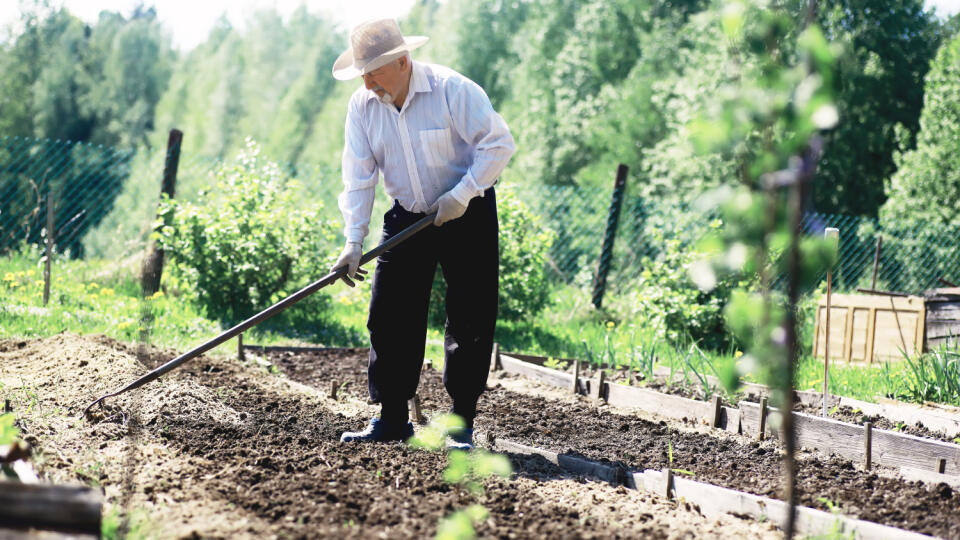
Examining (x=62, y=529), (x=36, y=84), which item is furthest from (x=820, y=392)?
(x=36, y=84)

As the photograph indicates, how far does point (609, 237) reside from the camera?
8.59 meters

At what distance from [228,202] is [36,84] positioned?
30.4 meters

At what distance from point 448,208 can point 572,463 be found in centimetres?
113

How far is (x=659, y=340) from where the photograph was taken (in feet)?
22.1

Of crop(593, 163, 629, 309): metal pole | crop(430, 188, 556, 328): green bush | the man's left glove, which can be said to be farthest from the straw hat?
crop(593, 163, 629, 309): metal pole

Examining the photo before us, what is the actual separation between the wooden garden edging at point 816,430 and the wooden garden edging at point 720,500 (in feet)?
1.00

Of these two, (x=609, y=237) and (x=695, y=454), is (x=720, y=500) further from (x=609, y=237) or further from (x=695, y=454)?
(x=609, y=237)

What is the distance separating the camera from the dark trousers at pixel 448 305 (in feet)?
12.1

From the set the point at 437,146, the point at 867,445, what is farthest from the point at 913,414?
the point at 437,146

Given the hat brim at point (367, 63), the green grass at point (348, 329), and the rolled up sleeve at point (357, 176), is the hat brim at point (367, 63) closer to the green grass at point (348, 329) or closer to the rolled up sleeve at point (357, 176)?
the rolled up sleeve at point (357, 176)

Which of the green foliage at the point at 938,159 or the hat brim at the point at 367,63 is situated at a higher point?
the green foliage at the point at 938,159

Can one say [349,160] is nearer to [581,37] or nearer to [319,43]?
[581,37]

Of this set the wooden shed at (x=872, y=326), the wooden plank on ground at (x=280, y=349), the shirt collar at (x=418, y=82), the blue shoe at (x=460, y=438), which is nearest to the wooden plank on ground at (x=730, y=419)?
the blue shoe at (x=460, y=438)

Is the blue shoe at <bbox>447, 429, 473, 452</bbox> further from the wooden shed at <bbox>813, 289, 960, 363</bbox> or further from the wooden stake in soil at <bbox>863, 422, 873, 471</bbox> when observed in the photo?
the wooden shed at <bbox>813, 289, 960, 363</bbox>
